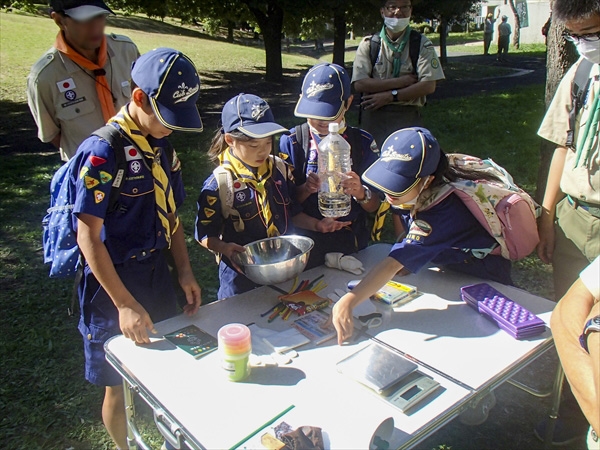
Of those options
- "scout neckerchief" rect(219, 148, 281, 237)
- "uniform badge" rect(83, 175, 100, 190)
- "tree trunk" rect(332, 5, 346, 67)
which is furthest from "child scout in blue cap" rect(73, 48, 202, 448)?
"tree trunk" rect(332, 5, 346, 67)

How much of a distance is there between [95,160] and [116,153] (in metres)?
0.09

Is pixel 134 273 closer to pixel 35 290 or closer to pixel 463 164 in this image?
pixel 463 164

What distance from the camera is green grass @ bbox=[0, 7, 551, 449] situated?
3.05 m

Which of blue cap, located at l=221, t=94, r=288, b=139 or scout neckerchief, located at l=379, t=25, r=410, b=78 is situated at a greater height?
scout neckerchief, located at l=379, t=25, r=410, b=78

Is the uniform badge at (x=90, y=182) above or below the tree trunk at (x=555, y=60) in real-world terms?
below

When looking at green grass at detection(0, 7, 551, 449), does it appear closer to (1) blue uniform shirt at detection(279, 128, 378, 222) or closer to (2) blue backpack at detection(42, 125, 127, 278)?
(2) blue backpack at detection(42, 125, 127, 278)

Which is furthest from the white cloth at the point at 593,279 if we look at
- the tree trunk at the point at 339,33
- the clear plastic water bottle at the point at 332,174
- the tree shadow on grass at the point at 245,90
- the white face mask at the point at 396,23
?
the tree trunk at the point at 339,33

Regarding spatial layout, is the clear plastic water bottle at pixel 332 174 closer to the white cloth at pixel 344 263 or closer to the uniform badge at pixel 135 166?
the white cloth at pixel 344 263

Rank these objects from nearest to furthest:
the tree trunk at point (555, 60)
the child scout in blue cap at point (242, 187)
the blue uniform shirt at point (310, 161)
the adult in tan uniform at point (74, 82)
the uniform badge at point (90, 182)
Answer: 1. the uniform badge at point (90, 182)
2. the child scout in blue cap at point (242, 187)
3. the blue uniform shirt at point (310, 161)
4. the adult in tan uniform at point (74, 82)
5. the tree trunk at point (555, 60)

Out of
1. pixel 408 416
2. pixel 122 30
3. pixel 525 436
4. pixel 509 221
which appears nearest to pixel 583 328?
pixel 408 416

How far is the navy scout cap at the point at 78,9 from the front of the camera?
3051 millimetres

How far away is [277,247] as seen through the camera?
8.47 feet

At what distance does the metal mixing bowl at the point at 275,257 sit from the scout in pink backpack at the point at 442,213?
284 mm

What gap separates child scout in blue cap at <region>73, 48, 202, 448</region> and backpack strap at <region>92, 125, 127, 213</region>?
1cm
